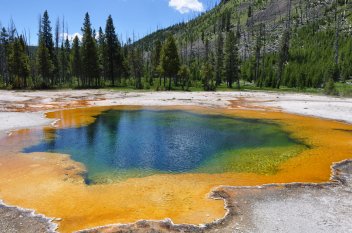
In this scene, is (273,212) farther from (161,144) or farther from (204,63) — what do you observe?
Answer: (204,63)

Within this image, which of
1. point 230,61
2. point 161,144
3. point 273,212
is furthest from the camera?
point 230,61

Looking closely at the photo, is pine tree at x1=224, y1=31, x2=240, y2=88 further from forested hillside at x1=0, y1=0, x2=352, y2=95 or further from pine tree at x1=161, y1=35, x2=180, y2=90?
pine tree at x1=161, y1=35, x2=180, y2=90

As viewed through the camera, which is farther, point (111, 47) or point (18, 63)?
point (111, 47)

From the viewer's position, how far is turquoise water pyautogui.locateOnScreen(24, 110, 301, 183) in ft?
58.1

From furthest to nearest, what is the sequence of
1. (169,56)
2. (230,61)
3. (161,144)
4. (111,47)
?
(230,61), (111,47), (169,56), (161,144)

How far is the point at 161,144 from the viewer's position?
23125 millimetres

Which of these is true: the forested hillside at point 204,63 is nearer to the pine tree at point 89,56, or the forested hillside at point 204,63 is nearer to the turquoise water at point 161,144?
the pine tree at point 89,56

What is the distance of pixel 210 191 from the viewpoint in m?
13.9

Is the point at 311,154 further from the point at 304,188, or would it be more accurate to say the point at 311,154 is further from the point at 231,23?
the point at 231,23

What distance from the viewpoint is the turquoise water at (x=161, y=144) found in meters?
17.7

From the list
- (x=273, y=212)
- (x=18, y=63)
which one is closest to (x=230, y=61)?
(x=18, y=63)

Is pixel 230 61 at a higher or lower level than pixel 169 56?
lower

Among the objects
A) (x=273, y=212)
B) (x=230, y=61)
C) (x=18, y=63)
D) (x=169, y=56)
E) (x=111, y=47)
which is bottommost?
(x=273, y=212)

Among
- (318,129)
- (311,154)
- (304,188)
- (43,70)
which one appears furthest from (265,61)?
(304,188)
